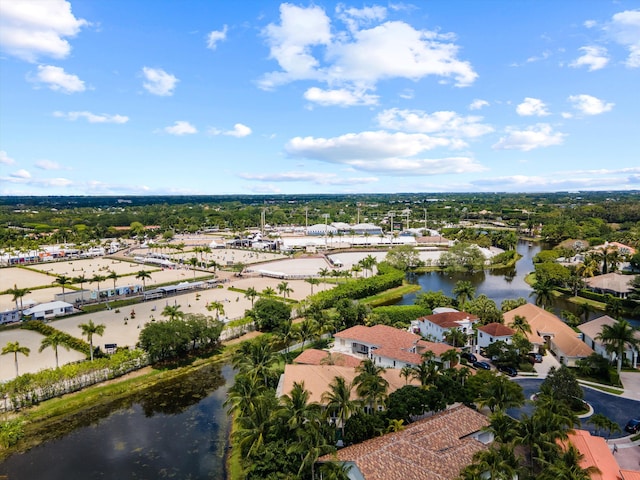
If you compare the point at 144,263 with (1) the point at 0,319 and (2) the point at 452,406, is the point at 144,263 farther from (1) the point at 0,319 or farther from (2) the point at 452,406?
(2) the point at 452,406

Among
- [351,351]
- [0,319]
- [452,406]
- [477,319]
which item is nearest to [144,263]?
[0,319]

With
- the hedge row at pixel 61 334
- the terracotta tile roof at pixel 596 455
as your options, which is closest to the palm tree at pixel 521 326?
the terracotta tile roof at pixel 596 455

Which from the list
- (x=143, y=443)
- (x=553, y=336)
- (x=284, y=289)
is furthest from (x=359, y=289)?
(x=143, y=443)

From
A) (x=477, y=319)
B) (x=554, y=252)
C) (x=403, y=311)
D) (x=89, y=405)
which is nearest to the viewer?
(x=89, y=405)

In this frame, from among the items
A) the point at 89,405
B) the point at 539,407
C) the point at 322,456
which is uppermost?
the point at 539,407

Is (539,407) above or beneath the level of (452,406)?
above

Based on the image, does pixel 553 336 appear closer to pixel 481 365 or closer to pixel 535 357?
pixel 535 357

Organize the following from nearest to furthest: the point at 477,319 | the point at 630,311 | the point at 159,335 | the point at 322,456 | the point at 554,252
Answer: the point at 322,456 < the point at 159,335 < the point at 477,319 < the point at 630,311 < the point at 554,252

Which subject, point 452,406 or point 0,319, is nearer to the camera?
point 452,406
